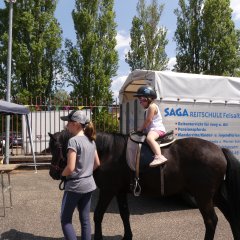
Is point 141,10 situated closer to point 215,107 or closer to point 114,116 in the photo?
point 114,116

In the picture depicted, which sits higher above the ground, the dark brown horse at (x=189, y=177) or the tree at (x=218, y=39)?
the tree at (x=218, y=39)

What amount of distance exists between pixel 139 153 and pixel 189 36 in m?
23.0

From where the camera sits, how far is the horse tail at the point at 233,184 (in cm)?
473

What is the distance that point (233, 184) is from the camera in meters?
4.74

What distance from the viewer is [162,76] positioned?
280 inches

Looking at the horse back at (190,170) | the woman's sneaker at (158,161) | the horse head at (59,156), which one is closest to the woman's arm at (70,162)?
the horse head at (59,156)

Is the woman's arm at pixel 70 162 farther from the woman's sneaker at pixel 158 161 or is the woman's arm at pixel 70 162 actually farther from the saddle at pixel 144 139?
the saddle at pixel 144 139

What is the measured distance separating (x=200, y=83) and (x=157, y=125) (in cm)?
271

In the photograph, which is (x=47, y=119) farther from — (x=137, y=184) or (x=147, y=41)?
(x=147, y=41)

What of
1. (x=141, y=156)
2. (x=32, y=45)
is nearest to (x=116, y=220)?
(x=141, y=156)

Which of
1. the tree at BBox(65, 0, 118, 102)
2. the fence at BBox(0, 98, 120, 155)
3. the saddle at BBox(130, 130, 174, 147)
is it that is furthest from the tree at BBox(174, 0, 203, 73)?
A: the saddle at BBox(130, 130, 174, 147)

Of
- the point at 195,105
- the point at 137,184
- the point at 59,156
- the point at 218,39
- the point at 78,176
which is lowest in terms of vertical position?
the point at 137,184

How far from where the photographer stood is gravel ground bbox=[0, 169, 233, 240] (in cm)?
537

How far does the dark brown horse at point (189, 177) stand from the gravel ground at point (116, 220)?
67 cm
